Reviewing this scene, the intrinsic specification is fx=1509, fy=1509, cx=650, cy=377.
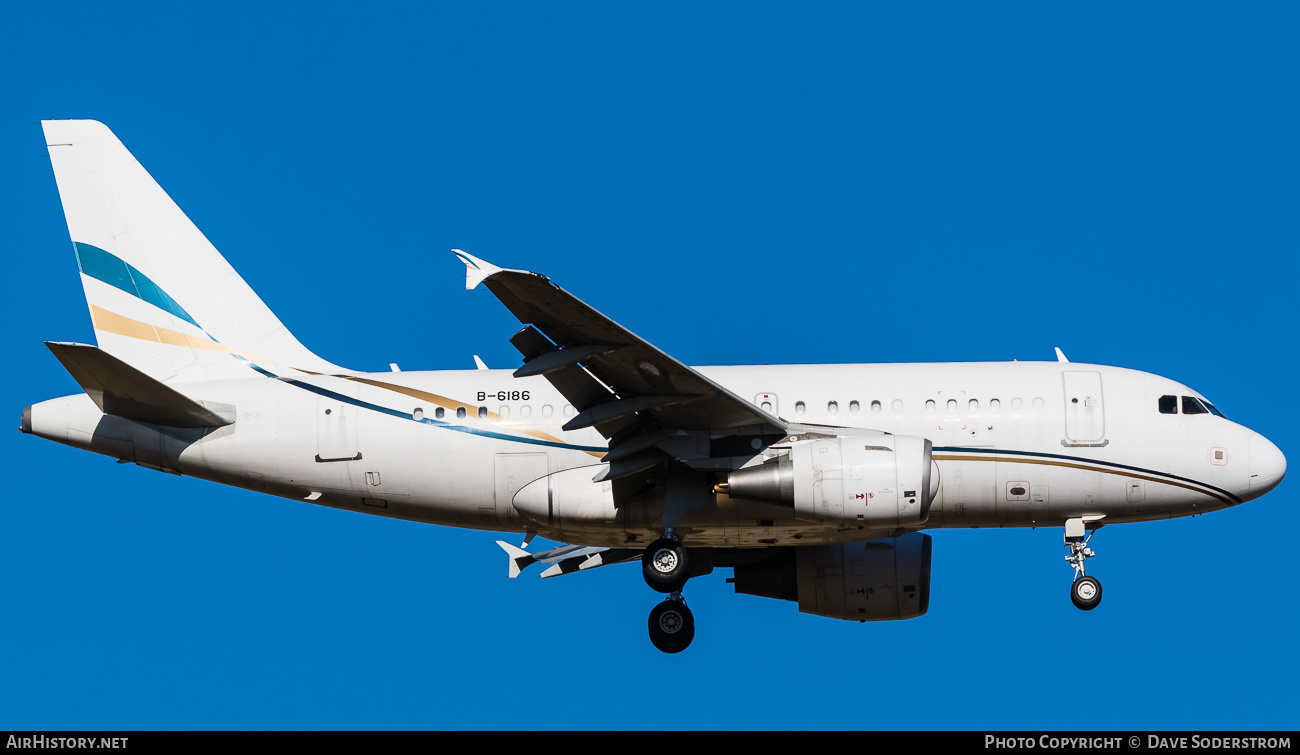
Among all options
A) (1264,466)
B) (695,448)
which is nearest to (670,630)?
(695,448)

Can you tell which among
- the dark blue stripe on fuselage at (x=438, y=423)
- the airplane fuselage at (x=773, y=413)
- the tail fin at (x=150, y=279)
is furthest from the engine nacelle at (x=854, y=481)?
the tail fin at (x=150, y=279)

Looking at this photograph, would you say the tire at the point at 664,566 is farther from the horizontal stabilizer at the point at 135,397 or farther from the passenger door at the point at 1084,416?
the horizontal stabilizer at the point at 135,397

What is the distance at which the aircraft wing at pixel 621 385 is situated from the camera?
22969 mm

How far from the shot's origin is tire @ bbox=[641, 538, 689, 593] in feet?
87.8

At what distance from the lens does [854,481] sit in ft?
84.4

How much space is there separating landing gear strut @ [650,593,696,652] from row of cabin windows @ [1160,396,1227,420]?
9.74m

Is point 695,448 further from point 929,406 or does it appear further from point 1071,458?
point 1071,458

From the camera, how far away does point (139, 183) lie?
31016 millimetres

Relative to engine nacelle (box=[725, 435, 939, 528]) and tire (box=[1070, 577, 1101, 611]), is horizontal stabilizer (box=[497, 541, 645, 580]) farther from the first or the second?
tire (box=[1070, 577, 1101, 611])

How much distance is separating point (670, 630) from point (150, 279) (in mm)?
12517

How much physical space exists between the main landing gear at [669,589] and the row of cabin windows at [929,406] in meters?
3.09

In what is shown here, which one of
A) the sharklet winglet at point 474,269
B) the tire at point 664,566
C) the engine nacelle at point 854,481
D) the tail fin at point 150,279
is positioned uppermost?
the tail fin at point 150,279

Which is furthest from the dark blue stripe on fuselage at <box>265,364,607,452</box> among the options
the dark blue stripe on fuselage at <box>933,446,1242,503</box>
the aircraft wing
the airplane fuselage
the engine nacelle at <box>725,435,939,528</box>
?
the dark blue stripe on fuselage at <box>933,446,1242,503</box>
